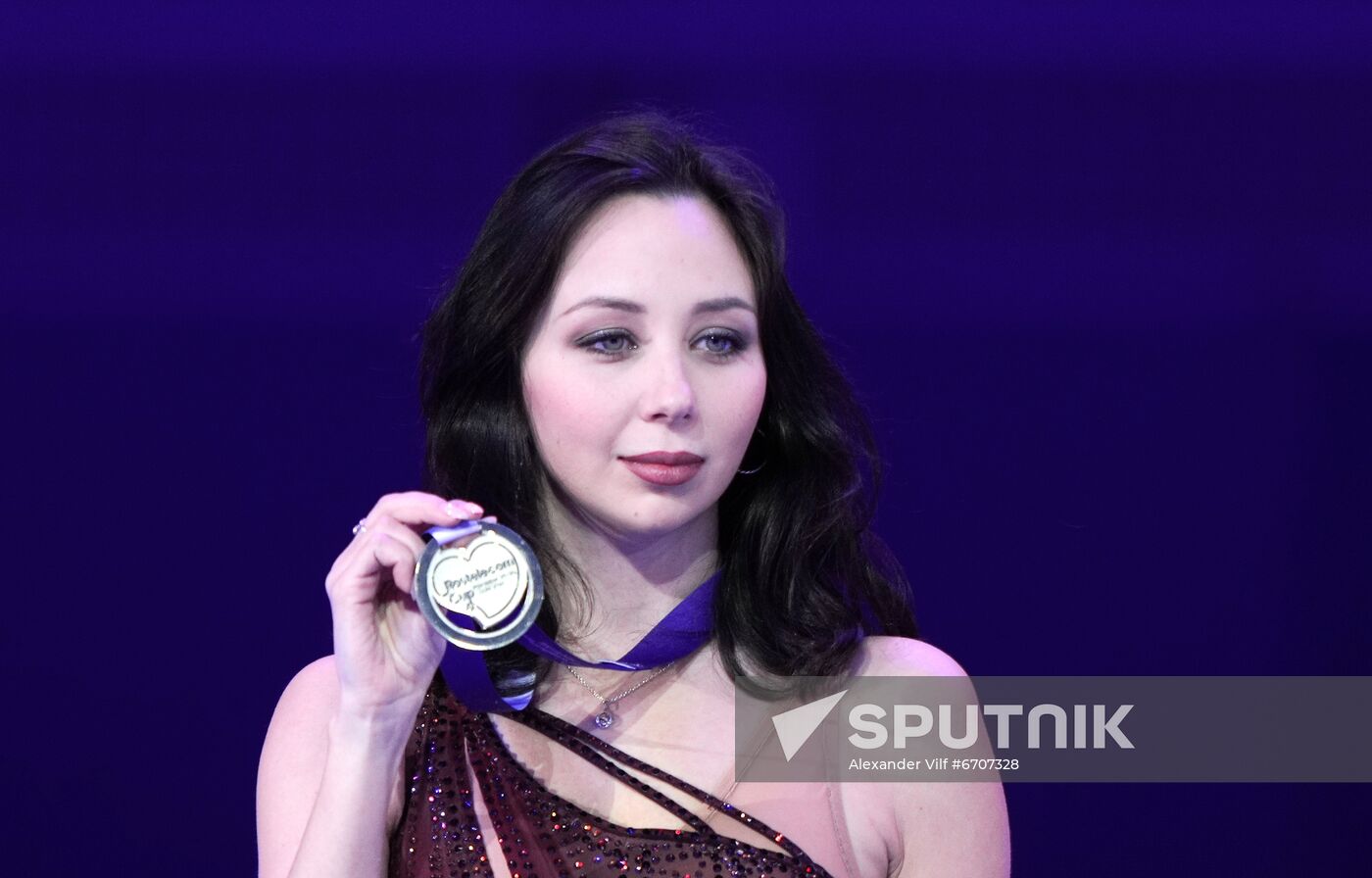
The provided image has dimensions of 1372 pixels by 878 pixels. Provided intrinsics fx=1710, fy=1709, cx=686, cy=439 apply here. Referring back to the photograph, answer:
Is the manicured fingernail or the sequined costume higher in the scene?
the manicured fingernail

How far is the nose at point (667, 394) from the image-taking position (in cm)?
189

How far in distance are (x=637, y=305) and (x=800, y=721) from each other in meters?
0.56

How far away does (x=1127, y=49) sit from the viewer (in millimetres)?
3094

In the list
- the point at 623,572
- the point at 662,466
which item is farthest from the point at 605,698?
the point at 662,466

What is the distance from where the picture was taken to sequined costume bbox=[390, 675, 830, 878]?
194cm

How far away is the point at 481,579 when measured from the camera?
1.72 m

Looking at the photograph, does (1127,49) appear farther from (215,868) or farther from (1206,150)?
(215,868)

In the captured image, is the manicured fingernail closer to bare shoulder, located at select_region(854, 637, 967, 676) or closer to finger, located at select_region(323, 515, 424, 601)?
finger, located at select_region(323, 515, 424, 601)

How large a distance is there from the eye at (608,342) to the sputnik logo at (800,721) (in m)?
0.50

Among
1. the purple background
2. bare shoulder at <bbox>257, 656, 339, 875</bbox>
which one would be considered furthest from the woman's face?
the purple background

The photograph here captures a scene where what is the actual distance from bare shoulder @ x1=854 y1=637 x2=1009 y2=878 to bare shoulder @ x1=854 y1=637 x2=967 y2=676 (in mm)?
149

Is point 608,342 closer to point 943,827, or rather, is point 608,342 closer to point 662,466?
point 662,466

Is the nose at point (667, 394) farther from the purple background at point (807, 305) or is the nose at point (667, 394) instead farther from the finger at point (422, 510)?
the purple background at point (807, 305)

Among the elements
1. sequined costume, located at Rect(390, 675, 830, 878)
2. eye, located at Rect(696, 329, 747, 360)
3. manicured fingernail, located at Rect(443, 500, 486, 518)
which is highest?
eye, located at Rect(696, 329, 747, 360)
